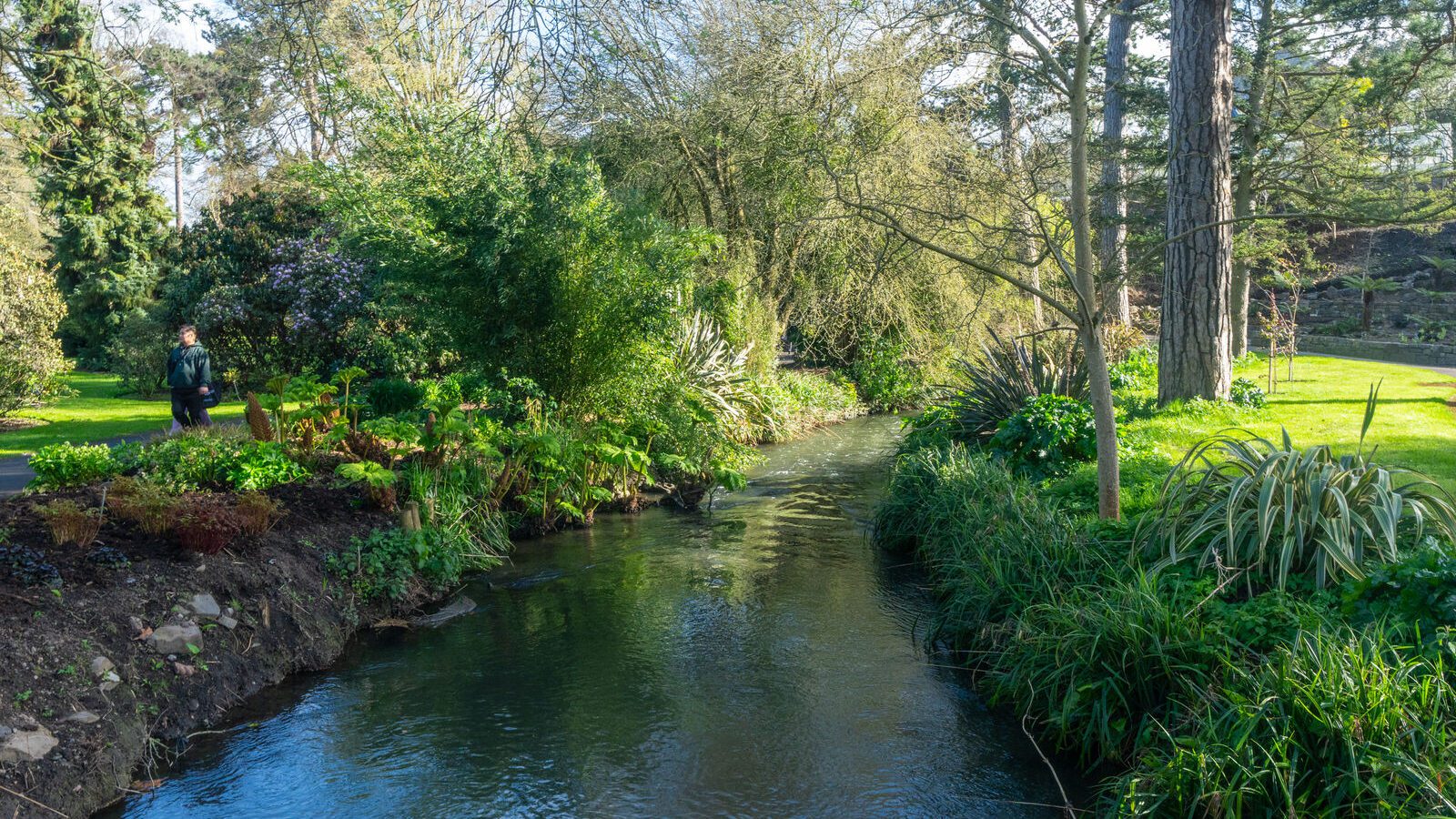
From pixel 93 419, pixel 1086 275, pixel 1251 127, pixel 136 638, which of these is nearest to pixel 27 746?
pixel 136 638

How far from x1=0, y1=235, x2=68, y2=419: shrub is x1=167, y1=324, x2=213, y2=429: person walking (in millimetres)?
4901

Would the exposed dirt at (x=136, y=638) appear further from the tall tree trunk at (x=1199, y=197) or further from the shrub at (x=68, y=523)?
the tall tree trunk at (x=1199, y=197)

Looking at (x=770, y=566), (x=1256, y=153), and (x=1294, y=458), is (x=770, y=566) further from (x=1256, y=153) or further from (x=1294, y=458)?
(x=1256, y=153)

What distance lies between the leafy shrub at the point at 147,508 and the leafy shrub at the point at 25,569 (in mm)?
730

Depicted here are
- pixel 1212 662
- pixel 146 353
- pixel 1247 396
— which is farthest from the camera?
pixel 146 353

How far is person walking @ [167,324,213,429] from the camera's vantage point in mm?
12414

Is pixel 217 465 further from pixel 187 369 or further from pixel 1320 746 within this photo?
pixel 1320 746

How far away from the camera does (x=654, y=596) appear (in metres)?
9.05

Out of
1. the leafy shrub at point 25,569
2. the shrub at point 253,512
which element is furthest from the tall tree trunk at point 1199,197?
the leafy shrub at point 25,569

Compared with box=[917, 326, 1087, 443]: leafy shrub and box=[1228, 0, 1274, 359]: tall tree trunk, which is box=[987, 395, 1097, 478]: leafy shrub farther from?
box=[1228, 0, 1274, 359]: tall tree trunk

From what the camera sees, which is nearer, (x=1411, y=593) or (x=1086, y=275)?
(x=1411, y=593)

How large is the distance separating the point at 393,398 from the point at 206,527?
5.68 metres

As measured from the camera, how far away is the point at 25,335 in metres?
16.9

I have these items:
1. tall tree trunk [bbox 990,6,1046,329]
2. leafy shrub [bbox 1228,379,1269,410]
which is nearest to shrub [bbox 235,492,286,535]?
tall tree trunk [bbox 990,6,1046,329]
